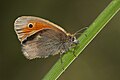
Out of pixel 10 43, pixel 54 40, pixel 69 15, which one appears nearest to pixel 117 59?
pixel 69 15

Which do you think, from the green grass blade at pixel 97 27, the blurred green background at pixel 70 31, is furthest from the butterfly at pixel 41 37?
the blurred green background at pixel 70 31

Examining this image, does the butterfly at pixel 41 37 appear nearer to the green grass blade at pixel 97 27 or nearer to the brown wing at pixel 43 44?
the brown wing at pixel 43 44

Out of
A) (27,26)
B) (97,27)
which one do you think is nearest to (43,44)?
(27,26)

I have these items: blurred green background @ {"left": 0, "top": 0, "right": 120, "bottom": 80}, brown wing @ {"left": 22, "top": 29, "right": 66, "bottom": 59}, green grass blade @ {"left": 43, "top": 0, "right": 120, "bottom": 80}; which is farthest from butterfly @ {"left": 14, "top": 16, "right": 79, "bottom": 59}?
blurred green background @ {"left": 0, "top": 0, "right": 120, "bottom": 80}

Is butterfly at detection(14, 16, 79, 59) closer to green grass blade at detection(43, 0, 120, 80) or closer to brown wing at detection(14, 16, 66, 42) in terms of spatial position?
brown wing at detection(14, 16, 66, 42)

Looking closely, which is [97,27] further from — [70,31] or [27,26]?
[70,31]

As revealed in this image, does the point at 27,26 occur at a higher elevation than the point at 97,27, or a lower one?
lower
